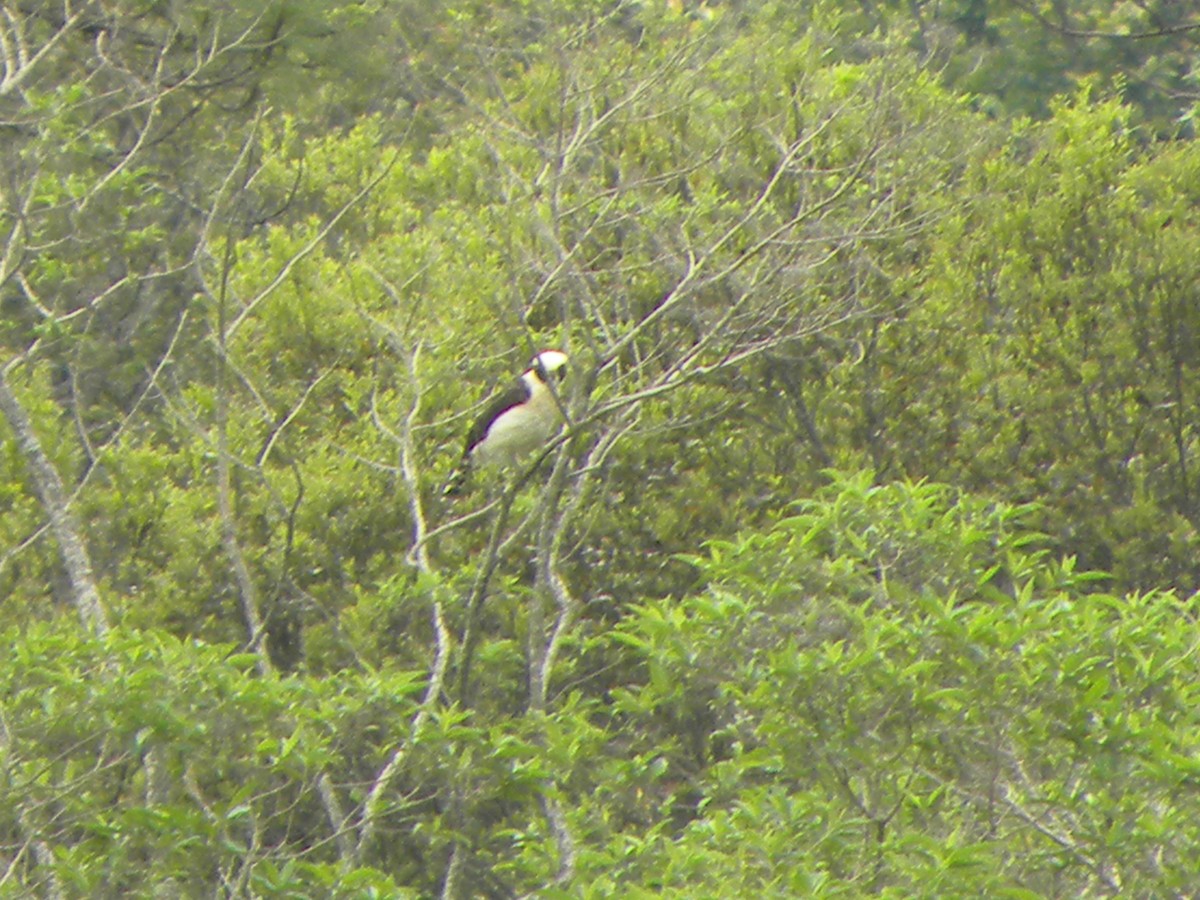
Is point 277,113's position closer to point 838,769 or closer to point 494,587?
point 494,587

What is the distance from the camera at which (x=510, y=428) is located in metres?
7.22

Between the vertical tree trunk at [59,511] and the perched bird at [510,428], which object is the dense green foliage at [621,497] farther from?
the perched bird at [510,428]

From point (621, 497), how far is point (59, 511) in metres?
2.74

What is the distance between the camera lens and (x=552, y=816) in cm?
506

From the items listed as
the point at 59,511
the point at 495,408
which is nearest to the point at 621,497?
the point at 495,408

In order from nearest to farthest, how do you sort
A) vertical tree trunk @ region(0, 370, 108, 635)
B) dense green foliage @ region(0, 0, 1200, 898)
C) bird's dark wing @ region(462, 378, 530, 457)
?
dense green foliage @ region(0, 0, 1200, 898) < vertical tree trunk @ region(0, 370, 108, 635) < bird's dark wing @ region(462, 378, 530, 457)

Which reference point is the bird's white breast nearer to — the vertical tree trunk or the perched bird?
the perched bird

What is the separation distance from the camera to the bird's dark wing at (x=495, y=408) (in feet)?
23.2

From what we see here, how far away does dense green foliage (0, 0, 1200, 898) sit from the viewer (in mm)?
3885

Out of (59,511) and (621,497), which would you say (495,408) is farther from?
(59,511)

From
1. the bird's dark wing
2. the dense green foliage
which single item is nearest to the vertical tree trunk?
the dense green foliage

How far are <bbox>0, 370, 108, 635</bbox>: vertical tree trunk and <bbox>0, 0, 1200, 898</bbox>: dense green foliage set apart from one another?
20mm

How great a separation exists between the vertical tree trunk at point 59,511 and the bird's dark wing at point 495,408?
1812 millimetres

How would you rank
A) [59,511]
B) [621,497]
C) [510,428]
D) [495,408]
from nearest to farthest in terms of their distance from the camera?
[59,511] → [495,408] → [510,428] → [621,497]
